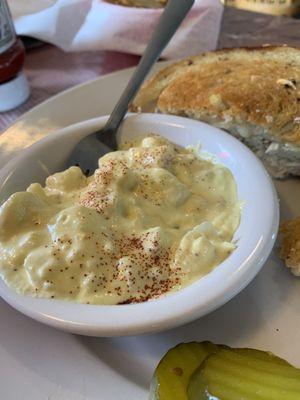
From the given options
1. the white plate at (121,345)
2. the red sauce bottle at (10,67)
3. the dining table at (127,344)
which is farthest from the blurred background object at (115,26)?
the white plate at (121,345)

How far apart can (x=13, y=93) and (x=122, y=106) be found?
0.69m

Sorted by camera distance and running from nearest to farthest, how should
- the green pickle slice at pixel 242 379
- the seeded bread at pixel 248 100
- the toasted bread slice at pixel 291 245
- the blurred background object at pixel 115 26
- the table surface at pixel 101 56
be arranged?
the green pickle slice at pixel 242 379 < the toasted bread slice at pixel 291 245 < the seeded bread at pixel 248 100 < the blurred background object at pixel 115 26 < the table surface at pixel 101 56

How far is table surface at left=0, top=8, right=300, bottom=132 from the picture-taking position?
246 cm

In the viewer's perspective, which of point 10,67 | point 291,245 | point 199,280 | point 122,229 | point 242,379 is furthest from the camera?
point 10,67

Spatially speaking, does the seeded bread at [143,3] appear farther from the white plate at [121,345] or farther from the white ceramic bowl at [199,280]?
the white plate at [121,345]

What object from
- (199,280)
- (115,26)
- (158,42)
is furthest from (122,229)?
(115,26)

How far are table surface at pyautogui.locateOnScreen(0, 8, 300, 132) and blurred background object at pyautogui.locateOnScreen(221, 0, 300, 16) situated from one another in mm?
181

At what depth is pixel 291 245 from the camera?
1451 millimetres

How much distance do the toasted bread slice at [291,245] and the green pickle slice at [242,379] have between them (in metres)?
0.34

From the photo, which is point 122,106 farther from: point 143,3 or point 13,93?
point 143,3

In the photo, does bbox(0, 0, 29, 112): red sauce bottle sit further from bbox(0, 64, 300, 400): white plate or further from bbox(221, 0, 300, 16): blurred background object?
bbox(221, 0, 300, 16): blurred background object

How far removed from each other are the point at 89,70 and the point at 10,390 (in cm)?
174

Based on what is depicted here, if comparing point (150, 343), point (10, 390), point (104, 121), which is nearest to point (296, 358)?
point (150, 343)

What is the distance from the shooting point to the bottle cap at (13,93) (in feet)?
7.32
